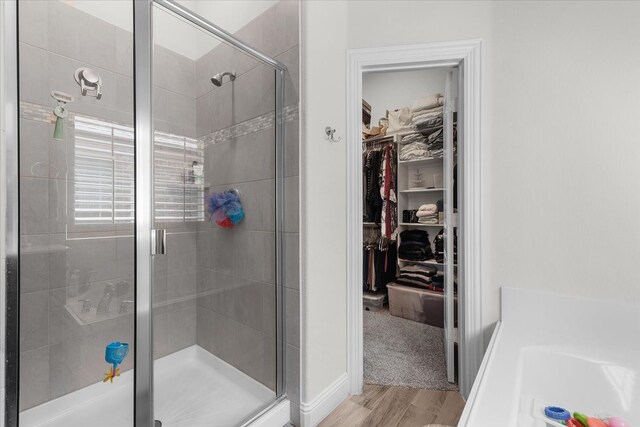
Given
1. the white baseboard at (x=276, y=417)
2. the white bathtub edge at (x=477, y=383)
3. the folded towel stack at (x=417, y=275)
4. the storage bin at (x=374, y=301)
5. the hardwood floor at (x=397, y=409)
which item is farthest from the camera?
the storage bin at (x=374, y=301)

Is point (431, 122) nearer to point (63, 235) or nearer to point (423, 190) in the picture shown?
point (423, 190)

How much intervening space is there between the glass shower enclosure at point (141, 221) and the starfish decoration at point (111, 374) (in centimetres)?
1

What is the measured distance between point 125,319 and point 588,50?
226cm

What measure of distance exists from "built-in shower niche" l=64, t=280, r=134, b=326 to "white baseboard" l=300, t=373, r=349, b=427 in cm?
97

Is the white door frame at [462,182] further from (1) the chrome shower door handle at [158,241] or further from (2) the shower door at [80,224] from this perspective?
(2) the shower door at [80,224]

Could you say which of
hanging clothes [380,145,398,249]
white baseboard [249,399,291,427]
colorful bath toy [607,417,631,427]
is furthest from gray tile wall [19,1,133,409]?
hanging clothes [380,145,398,249]

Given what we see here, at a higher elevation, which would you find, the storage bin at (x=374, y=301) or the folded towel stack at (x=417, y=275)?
Result: the folded towel stack at (x=417, y=275)

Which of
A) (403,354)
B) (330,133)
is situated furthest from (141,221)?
(403,354)

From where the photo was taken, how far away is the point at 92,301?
1312mm

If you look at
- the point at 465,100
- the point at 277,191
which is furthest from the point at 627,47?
the point at 277,191

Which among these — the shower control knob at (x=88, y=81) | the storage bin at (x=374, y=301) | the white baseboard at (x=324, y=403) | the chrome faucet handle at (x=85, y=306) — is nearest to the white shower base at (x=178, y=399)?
the white baseboard at (x=324, y=403)

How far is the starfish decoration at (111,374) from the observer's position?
1.23 metres

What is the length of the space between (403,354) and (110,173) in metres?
2.16

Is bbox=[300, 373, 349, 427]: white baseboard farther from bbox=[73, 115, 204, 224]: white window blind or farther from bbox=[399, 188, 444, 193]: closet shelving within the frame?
bbox=[399, 188, 444, 193]: closet shelving
